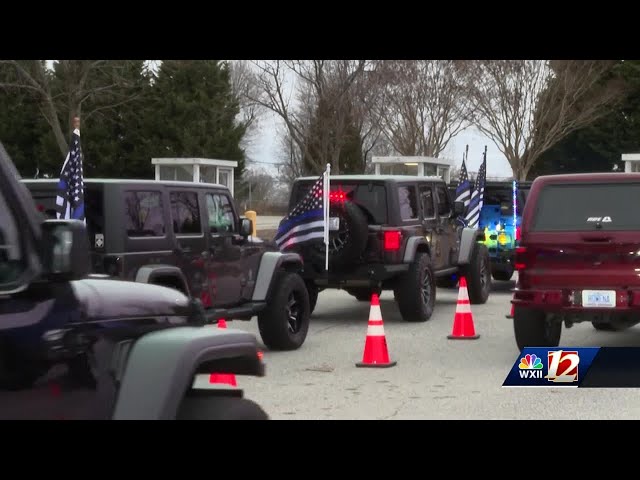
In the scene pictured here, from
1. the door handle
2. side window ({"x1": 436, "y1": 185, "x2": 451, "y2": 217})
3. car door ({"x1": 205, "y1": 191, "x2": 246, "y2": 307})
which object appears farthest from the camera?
side window ({"x1": 436, "y1": 185, "x2": 451, "y2": 217})

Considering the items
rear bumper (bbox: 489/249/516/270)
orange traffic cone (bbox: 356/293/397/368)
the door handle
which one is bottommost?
orange traffic cone (bbox: 356/293/397/368)

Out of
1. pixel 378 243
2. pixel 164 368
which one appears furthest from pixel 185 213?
pixel 164 368

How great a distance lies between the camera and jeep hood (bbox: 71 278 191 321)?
3969mm

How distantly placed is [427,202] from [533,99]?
87.0 feet

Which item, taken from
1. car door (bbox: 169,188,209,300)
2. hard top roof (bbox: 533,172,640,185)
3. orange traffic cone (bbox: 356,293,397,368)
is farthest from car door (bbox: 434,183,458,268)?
car door (bbox: 169,188,209,300)

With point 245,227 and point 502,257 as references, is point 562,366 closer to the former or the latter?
point 245,227

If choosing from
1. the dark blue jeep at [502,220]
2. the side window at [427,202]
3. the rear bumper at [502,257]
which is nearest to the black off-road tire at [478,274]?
the dark blue jeep at [502,220]

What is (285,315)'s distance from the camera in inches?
475

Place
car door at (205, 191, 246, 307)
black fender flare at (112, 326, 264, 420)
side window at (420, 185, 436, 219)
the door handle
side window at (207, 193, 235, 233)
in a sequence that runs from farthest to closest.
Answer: side window at (420, 185, 436, 219) < side window at (207, 193, 235, 233) < car door at (205, 191, 246, 307) < the door handle < black fender flare at (112, 326, 264, 420)

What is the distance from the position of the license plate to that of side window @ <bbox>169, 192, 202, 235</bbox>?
3.96 m

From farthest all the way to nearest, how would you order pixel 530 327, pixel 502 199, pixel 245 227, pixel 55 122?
1. pixel 55 122
2. pixel 502 199
3. pixel 245 227
4. pixel 530 327

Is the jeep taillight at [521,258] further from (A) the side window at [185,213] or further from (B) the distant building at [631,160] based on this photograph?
(B) the distant building at [631,160]

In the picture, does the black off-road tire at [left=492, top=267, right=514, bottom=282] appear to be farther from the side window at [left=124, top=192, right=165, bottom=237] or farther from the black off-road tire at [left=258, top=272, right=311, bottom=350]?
the side window at [left=124, top=192, right=165, bottom=237]

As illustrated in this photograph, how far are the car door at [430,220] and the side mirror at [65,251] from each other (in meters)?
12.0
